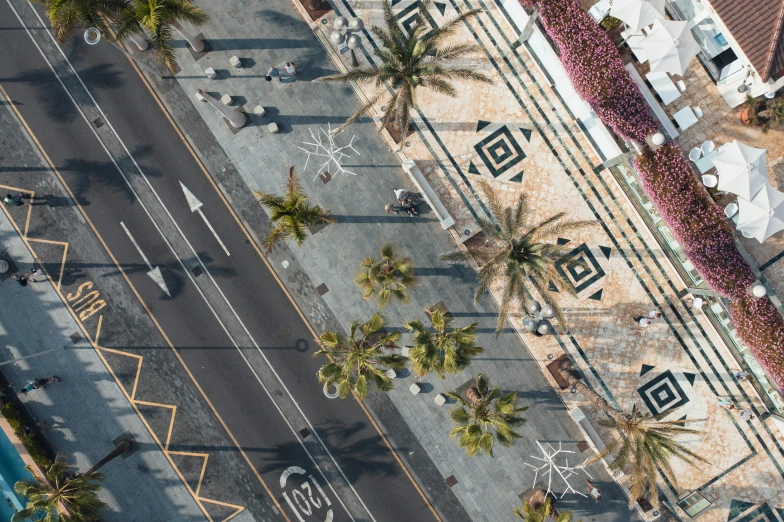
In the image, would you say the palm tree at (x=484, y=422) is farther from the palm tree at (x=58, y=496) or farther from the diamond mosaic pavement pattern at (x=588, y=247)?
the palm tree at (x=58, y=496)

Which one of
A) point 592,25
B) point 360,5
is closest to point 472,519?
point 592,25

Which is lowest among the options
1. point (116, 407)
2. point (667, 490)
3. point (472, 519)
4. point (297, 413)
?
point (667, 490)

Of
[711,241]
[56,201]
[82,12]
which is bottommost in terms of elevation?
[711,241]

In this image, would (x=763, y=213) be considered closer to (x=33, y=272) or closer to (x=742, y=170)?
(x=742, y=170)

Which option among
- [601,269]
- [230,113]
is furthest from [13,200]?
[601,269]

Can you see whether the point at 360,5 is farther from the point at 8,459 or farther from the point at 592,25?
the point at 8,459
